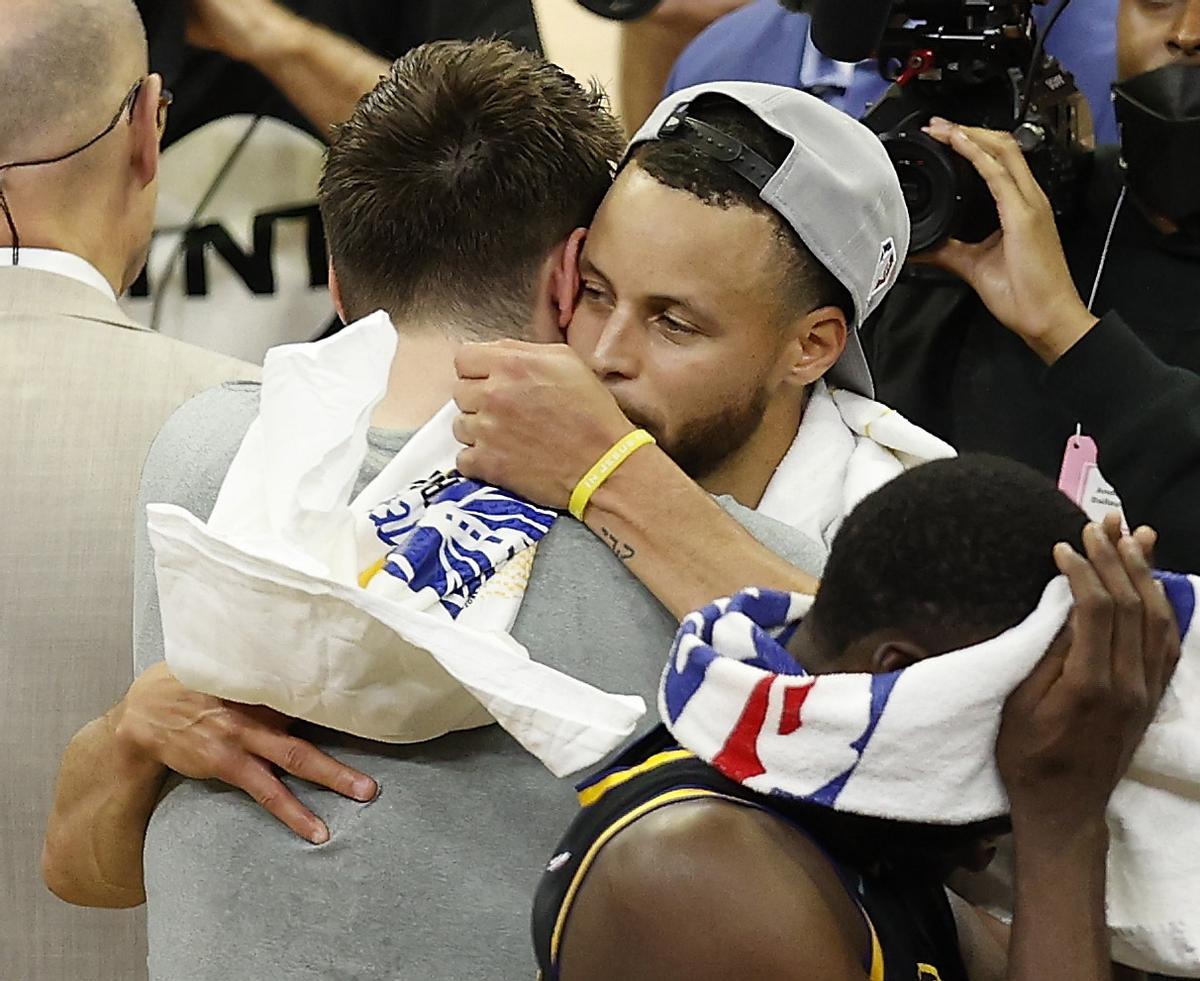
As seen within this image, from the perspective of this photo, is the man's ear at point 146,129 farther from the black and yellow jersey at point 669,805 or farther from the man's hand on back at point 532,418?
the black and yellow jersey at point 669,805

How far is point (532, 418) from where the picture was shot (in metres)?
1.18

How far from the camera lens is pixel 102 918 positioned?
5.41 ft

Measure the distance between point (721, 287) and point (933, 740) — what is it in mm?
542

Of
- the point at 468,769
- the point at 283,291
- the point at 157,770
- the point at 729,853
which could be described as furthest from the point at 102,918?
the point at 729,853

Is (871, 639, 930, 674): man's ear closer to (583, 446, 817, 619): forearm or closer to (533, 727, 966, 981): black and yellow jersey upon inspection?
(533, 727, 966, 981): black and yellow jersey

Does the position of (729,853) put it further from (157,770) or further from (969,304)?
(969,304)

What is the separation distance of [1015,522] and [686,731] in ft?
0.57

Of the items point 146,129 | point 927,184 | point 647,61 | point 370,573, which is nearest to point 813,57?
point 647,61

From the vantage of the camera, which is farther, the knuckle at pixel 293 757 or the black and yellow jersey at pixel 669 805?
the knuckle at pixel 293 757

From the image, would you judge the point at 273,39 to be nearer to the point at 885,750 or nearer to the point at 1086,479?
the point at 1086,479

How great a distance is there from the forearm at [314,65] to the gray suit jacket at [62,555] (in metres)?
0.54

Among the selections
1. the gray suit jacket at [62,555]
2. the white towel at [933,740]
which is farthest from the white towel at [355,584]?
the gray suit jacket at [62,555]

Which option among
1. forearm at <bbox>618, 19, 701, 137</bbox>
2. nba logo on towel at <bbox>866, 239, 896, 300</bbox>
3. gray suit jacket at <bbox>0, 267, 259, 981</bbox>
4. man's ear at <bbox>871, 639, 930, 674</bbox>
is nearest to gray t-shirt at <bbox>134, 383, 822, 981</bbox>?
man's ear at <bbox>871, 639, 930, 674</bbox>

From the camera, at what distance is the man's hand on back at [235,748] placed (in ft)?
3.61
